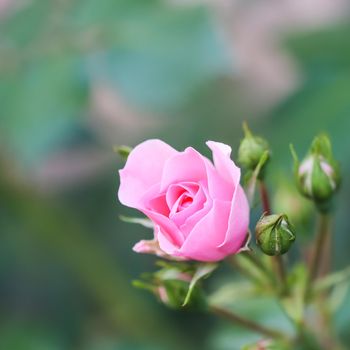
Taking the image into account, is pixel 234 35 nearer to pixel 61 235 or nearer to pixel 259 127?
pixel 259 127

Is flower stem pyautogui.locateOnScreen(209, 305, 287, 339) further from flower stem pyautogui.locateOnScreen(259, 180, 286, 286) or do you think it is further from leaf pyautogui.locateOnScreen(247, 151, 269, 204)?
leaf pyautogui.locateOnScreen(247, 151, 269, 204)

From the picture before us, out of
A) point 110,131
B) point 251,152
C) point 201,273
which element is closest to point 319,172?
point 251,152

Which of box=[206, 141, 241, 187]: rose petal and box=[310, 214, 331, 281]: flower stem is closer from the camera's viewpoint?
box=[206, 141, 241, 187]: rose petal

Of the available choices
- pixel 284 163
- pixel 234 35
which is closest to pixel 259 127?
pixel 284 163

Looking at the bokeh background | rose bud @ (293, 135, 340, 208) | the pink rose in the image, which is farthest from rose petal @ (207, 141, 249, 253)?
the bokeh background

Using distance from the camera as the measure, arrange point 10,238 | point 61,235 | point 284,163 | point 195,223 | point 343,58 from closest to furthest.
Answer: point 195,223 < point 284,163 < point 343,58 < point 61,235 < point 10,238

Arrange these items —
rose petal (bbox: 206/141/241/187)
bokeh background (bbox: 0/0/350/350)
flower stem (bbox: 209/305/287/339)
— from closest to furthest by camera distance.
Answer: rose petal (bbox: 206/141/241/187)
flower stem (bbox: 209/305/287/339)
bokeh background (bbox: 0/0/350/350)
